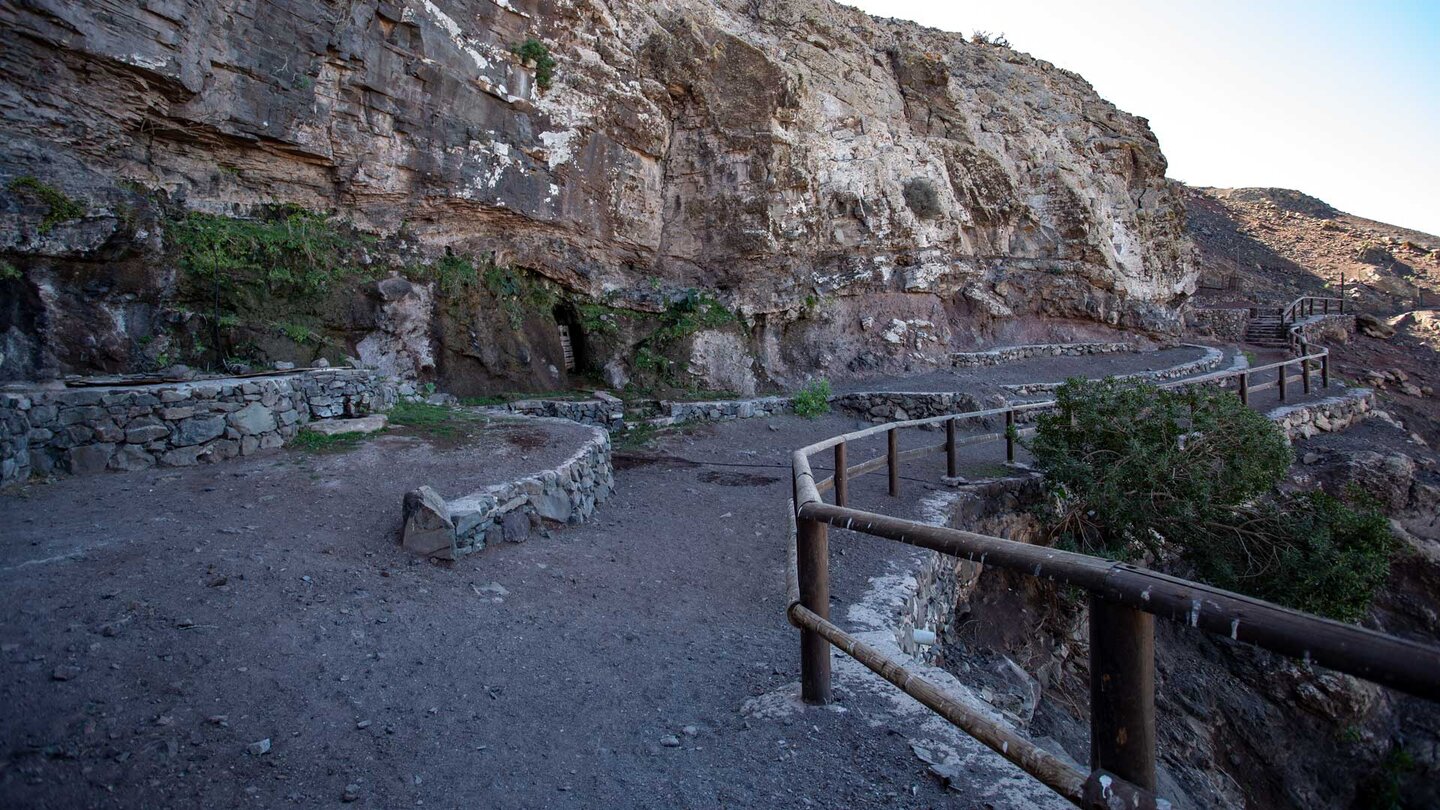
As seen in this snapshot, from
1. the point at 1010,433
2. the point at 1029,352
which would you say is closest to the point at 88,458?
the point at 1010,433

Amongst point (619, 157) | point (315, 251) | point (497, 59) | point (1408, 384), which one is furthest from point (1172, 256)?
point (315, 251)

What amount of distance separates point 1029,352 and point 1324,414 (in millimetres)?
6654

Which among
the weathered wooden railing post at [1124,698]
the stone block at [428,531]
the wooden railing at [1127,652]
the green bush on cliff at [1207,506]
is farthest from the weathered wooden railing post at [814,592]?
the green bush on cliff at [1207,506]

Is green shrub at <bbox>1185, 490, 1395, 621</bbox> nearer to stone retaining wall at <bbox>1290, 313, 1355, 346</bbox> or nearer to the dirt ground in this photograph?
the dirt ground

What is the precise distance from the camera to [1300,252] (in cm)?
3975

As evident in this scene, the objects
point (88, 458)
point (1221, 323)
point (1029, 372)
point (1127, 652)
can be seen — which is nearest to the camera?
point (1127, 652)

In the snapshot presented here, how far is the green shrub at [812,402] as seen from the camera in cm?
1388

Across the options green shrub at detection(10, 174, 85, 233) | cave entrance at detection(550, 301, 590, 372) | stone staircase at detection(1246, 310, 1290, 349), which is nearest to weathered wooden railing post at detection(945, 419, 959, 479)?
cave entrance at detection(550, 301, 590, 372)

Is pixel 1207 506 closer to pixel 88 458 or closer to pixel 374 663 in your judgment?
pixel 374 663

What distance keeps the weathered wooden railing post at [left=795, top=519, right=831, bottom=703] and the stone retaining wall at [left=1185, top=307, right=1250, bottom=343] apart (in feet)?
100

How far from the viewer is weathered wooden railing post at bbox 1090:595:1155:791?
1.49m

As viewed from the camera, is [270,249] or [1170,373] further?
[1170,373]

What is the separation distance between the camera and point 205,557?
460 centimetres

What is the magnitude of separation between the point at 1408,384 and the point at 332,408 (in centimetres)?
2880
